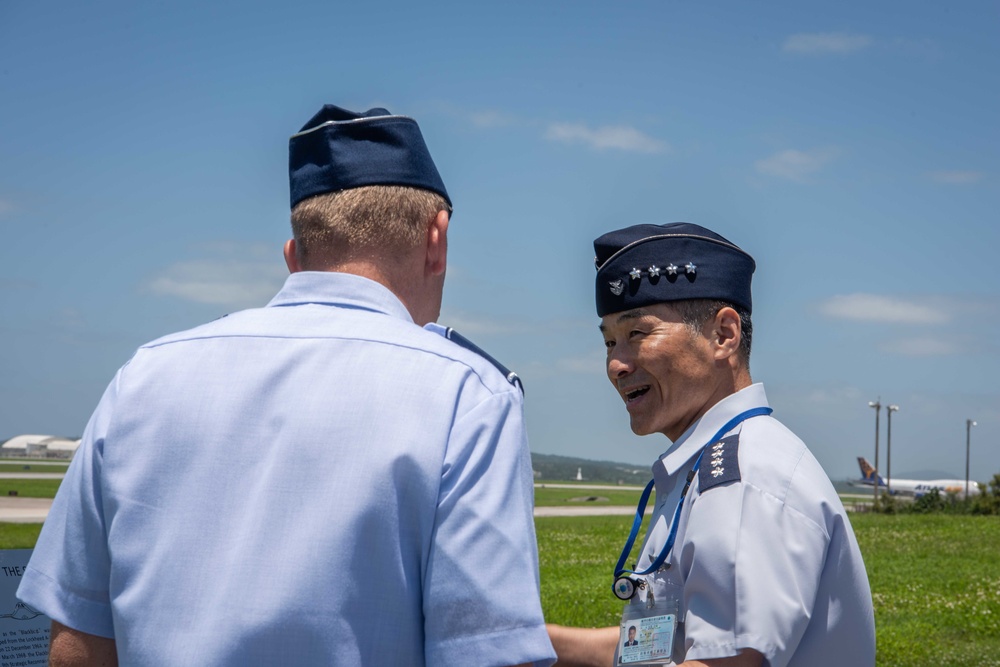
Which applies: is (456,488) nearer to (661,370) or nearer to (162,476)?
(162,476)

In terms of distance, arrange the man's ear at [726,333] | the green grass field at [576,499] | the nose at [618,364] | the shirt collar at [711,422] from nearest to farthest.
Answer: the shirt collar at [711,422]
the man's ear at [726,333]
the nose at [618,364]
the green grass field at [576,499]

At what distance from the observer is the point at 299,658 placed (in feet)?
4.79

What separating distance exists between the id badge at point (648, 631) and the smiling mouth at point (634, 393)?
589 mm

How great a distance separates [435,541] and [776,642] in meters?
0.82

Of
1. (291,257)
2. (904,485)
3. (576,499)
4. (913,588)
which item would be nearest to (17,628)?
(291,257)

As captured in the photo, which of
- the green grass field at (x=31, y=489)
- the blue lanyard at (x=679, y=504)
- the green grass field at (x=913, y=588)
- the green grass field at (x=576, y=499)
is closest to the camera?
the blue lanyard at (x=679, y=504)

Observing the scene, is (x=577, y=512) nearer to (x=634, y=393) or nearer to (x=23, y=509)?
(x=23, y=509)

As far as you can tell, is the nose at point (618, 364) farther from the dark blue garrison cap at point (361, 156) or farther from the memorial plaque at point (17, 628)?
the memorial plaque at point (17, 628)

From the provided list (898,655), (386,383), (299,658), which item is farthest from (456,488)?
(898,655)

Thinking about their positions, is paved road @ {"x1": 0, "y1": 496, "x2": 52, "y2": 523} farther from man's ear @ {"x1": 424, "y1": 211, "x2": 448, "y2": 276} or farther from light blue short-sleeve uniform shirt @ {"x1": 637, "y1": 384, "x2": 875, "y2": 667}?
man's ear @ {"x1": 424, "y1": 211, "x2": 448, "y2": 276}

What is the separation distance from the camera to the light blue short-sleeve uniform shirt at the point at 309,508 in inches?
58.1

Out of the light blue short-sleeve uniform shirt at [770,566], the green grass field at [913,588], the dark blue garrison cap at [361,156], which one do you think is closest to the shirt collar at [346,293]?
the dark blue garrison cap at [361,156]

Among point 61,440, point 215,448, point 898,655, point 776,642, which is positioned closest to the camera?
point 215,448

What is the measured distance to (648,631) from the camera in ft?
7.27
